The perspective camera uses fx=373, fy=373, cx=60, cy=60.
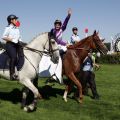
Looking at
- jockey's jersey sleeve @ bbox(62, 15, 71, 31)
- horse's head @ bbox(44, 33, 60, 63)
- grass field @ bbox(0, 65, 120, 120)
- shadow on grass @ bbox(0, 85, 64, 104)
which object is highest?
jockey's jersey sleeve @ bbox(62, 15, 71, 31)

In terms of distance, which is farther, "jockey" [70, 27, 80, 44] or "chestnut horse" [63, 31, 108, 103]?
"jockey" [70, 27, 80, 44]

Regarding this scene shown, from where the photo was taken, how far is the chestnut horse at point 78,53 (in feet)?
47.3

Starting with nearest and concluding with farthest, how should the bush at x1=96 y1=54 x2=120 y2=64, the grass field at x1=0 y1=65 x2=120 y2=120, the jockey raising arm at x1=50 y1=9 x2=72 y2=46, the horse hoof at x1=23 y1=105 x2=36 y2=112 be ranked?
the grass field at x1=0 y1=65 x2=120 y2=120 → the horse hoof at x1=23 y1=105 x2=36 y2=112 → the jockey raising arm at x1=50 y1=9 x2=72 y2=46 → the bush at x1=96 y1=54 x2=120 y2=64

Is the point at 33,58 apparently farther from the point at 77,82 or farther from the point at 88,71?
the point at 88,71

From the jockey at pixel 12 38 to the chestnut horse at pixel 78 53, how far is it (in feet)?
9.82

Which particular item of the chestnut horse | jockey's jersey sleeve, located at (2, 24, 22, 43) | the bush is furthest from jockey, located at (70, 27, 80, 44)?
the bush

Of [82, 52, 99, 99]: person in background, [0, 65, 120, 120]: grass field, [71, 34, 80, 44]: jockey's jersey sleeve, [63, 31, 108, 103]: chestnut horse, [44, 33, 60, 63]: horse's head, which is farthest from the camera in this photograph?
[71, 34, 80, 44]: jockey's jersey sleeve

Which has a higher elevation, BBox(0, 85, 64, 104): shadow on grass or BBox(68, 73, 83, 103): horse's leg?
BBox(68, 73, 83, 103): horse's leg

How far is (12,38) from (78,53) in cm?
352

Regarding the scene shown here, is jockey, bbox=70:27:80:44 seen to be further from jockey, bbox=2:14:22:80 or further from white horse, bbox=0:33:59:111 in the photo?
jockey, bbox=2:14:22:80

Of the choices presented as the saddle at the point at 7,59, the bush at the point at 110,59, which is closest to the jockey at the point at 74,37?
the saddle at the point at 7,59

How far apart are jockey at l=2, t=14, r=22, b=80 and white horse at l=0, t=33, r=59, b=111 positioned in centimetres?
33

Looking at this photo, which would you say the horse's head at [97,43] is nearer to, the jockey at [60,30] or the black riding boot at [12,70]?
the jockey at [60,30]

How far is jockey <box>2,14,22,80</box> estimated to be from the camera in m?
11.9
